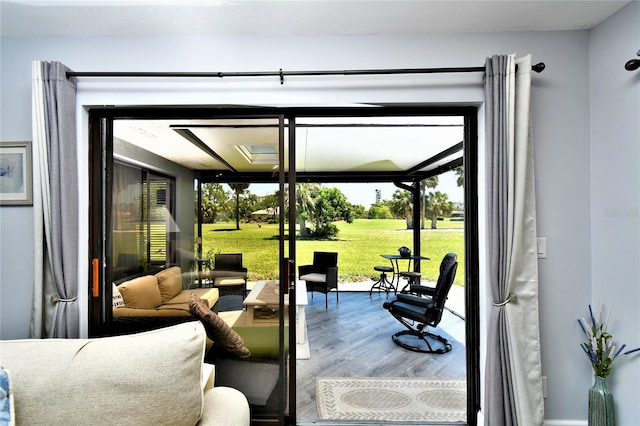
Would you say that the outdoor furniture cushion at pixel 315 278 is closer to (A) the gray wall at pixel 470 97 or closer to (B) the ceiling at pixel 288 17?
(A) the gray wall at pixel 470 97

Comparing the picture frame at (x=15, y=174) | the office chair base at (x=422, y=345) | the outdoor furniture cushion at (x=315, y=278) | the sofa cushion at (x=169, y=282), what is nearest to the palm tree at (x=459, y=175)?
the office chair base at (x=422, y=345)

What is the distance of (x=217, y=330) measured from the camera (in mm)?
1940

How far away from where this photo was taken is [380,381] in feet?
8.91

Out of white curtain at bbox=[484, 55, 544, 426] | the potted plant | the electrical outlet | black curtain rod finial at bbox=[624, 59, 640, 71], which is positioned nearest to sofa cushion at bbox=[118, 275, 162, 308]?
white curtain at bbox=[484, 55, 544, 426]

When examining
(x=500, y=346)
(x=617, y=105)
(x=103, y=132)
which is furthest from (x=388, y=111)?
(x=103, y=132)

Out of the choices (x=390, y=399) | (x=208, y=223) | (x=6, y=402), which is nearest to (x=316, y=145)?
(x=208, y=223)

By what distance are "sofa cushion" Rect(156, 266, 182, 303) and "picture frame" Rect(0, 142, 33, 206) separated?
0.92 metres

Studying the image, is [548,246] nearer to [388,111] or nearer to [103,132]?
[388,111]

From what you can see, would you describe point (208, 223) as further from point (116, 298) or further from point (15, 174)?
point (15, 174)

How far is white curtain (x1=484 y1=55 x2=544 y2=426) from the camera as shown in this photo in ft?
5.75

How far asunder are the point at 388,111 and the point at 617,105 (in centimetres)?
129

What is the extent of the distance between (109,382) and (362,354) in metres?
2.71

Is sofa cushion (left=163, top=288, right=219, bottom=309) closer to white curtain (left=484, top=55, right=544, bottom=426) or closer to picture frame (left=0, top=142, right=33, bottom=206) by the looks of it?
picture frame (left=0, top=142, right=33, bottom=206)

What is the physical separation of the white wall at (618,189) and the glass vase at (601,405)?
0.28 feet
